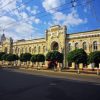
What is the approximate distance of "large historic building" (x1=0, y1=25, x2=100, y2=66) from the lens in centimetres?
5316

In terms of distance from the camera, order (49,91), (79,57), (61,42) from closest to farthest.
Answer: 1. (49,91)
2. (79,57)
3. (61,42)

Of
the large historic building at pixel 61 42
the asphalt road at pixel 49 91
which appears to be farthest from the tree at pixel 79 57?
the asphalt road at pixel 49 91

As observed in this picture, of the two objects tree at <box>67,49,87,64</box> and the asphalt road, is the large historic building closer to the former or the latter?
tree at <box>67,49,87,64</box>

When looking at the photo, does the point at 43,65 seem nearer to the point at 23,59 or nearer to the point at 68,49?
the point at 23,59

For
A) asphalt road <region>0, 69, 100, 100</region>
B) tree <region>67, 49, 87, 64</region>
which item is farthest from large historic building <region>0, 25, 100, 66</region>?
asphalt road <region>0, 69, 100, 100</region>

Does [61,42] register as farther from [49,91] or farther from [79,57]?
[49,91]

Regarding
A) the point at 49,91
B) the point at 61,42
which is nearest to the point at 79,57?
the point at 61,42

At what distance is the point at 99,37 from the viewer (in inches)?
2029

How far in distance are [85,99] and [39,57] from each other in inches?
1828

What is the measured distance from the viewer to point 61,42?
60531 mm

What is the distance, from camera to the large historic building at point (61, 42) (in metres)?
53.2

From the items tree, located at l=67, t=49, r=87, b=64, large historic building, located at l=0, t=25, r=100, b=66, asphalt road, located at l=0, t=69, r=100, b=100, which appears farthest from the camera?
large historic building, located at l=0, t=25, r=100, b=66

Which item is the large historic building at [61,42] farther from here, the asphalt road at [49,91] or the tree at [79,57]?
the asphalt road at [49,91]

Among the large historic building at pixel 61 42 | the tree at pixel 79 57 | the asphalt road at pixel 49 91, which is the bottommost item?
the asphalt road at pixel 49 91
